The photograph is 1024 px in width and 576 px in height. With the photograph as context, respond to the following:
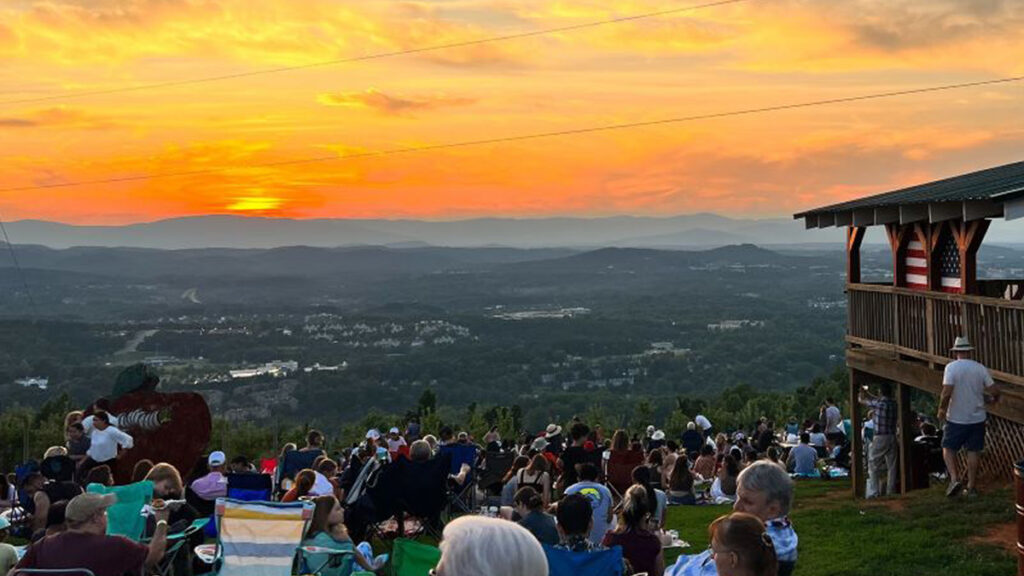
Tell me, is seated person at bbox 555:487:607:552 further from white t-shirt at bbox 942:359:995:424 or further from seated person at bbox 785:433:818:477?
seated person at bbox 785:433:818:477

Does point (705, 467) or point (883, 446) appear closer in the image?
point (883, 446)

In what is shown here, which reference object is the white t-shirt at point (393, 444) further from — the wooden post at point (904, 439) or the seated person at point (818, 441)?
the seated person at point (818, 441)

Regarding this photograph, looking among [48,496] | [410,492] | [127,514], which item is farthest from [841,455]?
[48,496]

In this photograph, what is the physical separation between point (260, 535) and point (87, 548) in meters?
2.16

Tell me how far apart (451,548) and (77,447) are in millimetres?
11332

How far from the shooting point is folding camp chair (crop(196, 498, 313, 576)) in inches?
325

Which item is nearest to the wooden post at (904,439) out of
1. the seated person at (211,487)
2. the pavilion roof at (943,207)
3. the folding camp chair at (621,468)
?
the pavilion roof at (943,207)

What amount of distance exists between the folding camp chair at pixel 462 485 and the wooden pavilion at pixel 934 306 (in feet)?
18.3

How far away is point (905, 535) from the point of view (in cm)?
1065

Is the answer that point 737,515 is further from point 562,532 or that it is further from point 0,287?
point 0,287

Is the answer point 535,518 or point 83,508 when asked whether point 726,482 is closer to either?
point 535,518

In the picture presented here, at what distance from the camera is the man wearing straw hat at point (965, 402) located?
1094 centimetres

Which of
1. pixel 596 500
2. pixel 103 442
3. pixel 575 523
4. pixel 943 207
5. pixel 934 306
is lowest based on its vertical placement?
pixel 596 500

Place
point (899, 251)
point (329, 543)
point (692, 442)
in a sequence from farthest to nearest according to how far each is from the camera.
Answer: point (692, 442)
point (899, 251)
point (329, 543)
